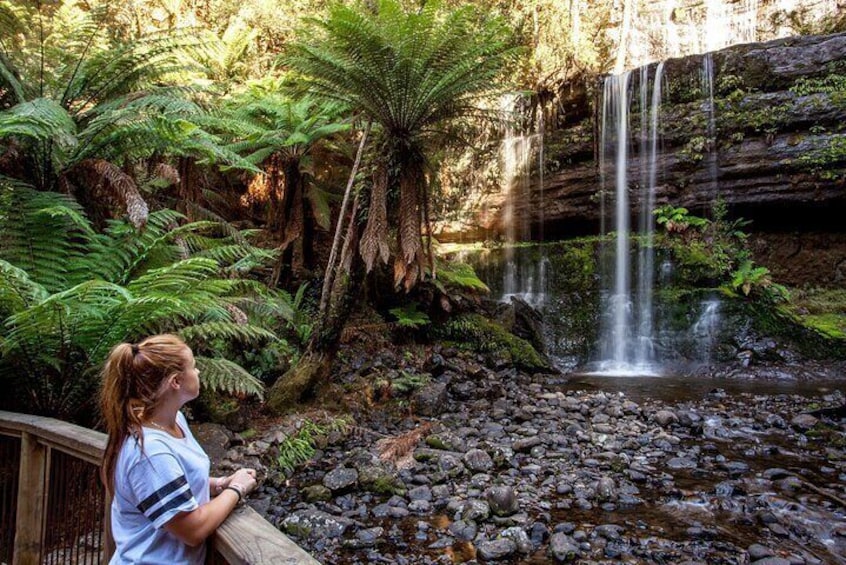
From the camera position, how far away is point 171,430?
120 centimetres

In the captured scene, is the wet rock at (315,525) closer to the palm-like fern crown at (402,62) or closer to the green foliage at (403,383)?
the green foliage at (403,383)

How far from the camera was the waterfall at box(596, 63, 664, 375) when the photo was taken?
8.68 m

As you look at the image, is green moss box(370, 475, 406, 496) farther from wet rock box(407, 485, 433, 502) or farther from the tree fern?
the tree fern

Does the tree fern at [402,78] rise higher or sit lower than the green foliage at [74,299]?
higher

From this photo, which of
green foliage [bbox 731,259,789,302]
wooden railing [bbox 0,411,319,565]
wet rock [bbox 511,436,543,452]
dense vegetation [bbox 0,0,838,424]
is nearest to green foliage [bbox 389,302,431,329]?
dense vegetation [bbox 0,0,838,424]

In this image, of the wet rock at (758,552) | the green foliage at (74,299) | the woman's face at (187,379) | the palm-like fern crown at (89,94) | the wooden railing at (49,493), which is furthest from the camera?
the palm-like fern crown at (89,94)

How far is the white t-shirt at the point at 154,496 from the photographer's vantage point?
107cm

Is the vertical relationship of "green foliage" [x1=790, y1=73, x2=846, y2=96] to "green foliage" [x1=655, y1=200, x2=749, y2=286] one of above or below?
above

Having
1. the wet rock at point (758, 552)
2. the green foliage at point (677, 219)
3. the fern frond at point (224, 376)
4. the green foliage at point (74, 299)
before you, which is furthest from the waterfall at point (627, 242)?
the green foliage at point (74, 299)

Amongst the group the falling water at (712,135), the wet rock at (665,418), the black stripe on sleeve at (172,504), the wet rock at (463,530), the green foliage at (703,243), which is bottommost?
the wet rock at (463,530)

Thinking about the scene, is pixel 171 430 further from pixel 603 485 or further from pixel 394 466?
pixel 603 485

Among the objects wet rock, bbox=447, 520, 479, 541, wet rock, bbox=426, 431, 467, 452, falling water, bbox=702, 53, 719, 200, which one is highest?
falling water, bbox=702, 53, 719, 200

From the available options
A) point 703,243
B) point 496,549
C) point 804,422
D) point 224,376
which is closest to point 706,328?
point 703,243

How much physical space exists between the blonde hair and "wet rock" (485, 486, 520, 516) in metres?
2.42
